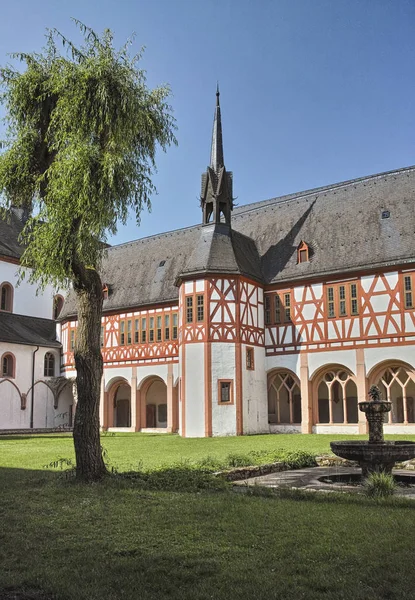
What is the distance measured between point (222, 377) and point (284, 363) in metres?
3.61

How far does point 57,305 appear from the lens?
45.5m

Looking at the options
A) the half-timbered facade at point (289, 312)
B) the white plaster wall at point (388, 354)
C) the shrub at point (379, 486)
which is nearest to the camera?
the shrub at point (379, 486)

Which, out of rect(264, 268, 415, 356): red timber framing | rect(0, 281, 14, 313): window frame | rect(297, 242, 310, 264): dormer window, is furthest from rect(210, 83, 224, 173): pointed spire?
rect(0, 281, 14, 313): window frame

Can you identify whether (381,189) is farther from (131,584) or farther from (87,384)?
(131,584)

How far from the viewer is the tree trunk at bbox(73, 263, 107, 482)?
1119cm

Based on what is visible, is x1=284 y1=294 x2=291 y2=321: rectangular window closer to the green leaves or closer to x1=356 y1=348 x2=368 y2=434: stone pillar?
x1=356 y1=348 x2=368 y2=434: stone pillar

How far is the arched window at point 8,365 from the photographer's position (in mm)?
36822

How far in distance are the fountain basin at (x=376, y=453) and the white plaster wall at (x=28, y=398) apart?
2936 centimetres

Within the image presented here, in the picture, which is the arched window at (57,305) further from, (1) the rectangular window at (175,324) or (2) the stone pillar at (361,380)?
(2) the stone pillar at (361,380)

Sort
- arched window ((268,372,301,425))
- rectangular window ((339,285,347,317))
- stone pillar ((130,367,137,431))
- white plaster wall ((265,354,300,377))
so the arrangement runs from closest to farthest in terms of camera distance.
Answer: rectangular window ((339,285,347,317)) → white plaster wall ((265,354,300,377)) → arched window ((268,372,301,425)) → stone pillar ((130,367,137,431))

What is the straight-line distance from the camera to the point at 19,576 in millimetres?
5406

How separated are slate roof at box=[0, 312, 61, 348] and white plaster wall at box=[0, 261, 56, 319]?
0.65m

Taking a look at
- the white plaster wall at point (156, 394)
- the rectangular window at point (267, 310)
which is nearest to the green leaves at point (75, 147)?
the rectangular window at point (267, 310)

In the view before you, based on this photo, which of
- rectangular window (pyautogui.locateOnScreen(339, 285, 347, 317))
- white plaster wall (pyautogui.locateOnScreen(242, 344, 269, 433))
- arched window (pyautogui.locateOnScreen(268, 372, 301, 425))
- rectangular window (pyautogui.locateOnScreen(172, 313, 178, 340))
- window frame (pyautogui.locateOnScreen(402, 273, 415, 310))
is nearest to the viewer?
window frame (pyautogui.locateOnScreen(402, 273, 415, 310))
